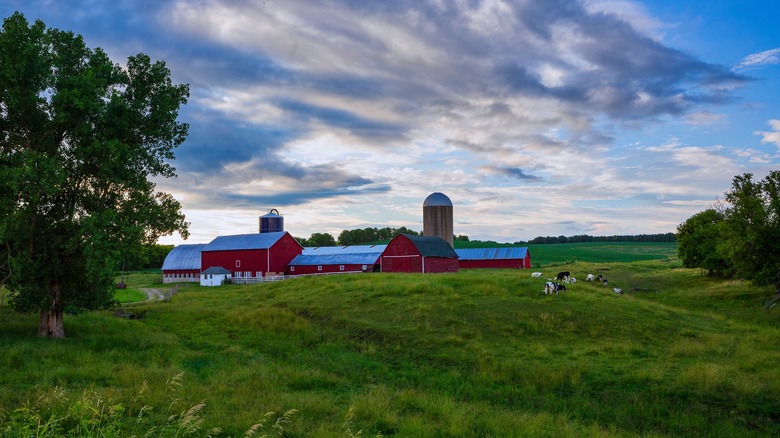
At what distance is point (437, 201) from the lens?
270 ft

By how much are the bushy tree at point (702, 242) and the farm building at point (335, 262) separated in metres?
38.0

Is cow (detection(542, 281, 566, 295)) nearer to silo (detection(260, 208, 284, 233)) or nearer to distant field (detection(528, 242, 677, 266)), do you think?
silo (detection(260, 208, 284, 233))

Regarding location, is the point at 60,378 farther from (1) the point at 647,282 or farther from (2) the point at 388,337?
(1) the point at 647,282

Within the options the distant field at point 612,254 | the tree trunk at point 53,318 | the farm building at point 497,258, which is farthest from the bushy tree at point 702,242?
the tree trunk at point 53,318

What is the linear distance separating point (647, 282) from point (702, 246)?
22.3 feet

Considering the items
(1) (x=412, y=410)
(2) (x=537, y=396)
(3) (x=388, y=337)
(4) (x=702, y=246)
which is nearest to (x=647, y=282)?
(4) (x=702, y=246)

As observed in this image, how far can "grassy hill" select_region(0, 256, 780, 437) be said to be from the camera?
39.3 feet

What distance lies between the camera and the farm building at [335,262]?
236 feet

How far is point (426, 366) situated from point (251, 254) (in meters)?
57.5

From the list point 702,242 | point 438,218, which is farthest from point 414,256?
point 702,242

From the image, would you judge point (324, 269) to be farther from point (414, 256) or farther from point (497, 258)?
point (497, 258)

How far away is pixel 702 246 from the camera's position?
57.5 metres

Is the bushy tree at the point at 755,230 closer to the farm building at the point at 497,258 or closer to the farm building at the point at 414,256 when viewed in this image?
the farm building at the point at 414,256

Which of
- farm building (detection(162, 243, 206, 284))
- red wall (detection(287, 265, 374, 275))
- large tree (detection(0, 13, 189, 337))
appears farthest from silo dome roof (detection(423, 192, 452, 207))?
large tree (detection(0, 13, 189, 337))
